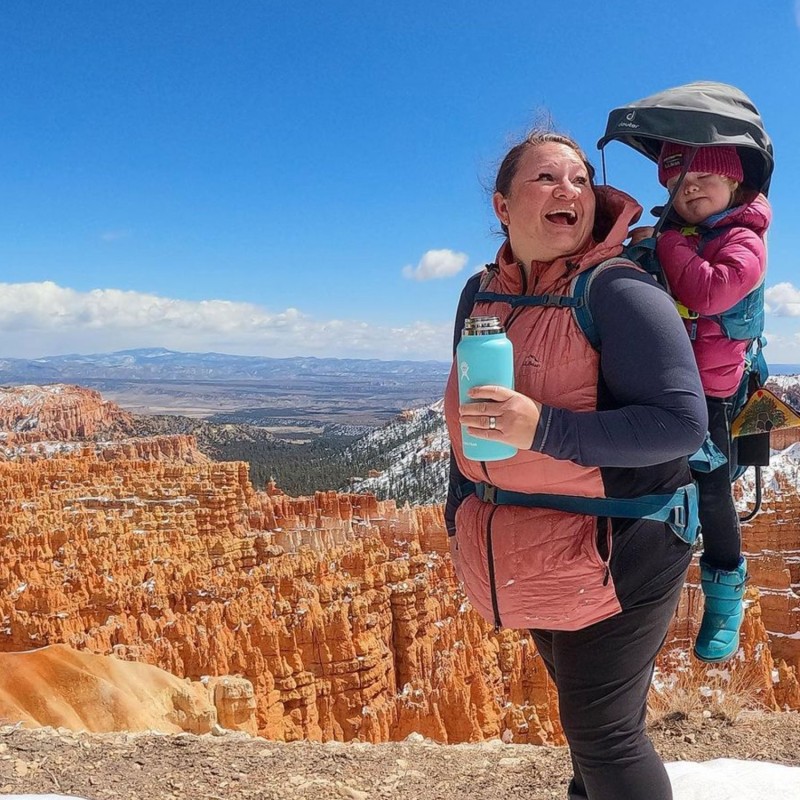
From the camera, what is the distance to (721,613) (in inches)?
70.7

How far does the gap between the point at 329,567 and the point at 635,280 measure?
55.3 ft

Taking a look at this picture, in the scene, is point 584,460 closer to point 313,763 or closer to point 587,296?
point 587,296

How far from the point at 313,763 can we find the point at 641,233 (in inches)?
109

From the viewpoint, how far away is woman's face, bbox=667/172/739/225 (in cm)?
154

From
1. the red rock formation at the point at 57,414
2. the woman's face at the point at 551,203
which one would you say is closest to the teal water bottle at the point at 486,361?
the woman's face at the point at 551,203

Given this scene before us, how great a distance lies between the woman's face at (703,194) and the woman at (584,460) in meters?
0.23

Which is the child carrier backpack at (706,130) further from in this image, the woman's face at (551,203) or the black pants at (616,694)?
the black pants at (616,694)

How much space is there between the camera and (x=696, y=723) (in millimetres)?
3266

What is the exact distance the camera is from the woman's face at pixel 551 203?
1386mm

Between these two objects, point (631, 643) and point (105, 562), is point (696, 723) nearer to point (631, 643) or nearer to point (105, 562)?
point (631, 643)

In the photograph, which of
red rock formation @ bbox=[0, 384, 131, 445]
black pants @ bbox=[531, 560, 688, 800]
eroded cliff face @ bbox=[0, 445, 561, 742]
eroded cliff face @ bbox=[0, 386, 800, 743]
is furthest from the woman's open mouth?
red rock formation @ bbox=[0, 384, 131, 445]

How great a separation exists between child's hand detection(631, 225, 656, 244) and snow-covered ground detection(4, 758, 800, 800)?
2.00 meters

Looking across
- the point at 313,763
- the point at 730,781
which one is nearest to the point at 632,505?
the point at 730,781

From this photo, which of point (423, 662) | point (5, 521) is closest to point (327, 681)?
point (423, 662)
